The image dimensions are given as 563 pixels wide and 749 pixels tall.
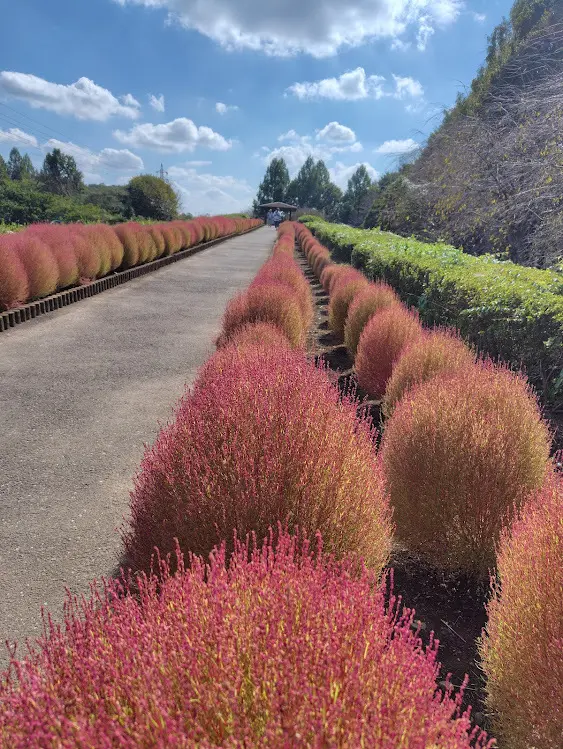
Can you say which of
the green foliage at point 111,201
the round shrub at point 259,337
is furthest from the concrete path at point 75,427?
the green foliage at point 111,201

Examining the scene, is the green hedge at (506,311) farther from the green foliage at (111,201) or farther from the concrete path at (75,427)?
the green foliage at (111,201)

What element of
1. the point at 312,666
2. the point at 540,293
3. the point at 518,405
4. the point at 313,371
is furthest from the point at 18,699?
the point at 540,293

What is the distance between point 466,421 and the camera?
3096 mm

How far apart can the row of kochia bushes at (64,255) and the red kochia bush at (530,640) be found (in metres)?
9.58

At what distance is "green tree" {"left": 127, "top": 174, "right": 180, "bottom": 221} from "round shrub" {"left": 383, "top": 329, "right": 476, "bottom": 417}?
51.5 m

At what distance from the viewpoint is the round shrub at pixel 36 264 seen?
34.2 ft

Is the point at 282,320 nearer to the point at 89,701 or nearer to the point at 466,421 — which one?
the point at 466,421

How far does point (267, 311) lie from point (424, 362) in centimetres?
234

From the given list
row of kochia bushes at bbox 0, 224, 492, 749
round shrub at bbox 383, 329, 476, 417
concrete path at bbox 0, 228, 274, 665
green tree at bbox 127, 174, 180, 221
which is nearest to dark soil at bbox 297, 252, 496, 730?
row of kochia bushes at bbox 0, 224, 492, 749

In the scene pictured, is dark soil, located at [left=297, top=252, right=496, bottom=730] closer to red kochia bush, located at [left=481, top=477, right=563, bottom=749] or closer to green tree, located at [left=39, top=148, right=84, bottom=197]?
red kochia bush, located at [left=481, top=477, right=563, bottom=749]

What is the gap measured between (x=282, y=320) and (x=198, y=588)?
5216 mm

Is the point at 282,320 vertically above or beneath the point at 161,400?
above

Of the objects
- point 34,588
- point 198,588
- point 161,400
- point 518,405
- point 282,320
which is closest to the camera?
point 198,588

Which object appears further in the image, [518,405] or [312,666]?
[518,405]
